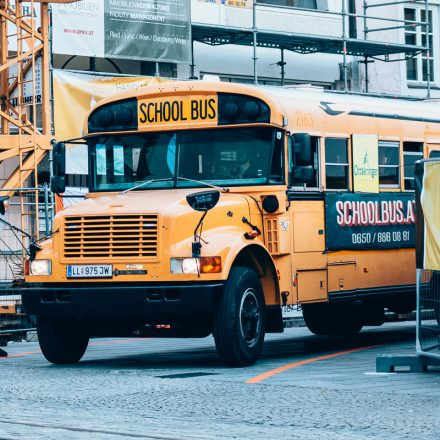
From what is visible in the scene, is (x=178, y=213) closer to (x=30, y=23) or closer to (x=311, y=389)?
(x=311, y=389)

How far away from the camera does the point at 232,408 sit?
11.3 meters

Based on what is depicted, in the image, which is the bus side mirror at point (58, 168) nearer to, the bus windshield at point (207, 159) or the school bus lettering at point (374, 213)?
the bus windshield at point (207, 159)

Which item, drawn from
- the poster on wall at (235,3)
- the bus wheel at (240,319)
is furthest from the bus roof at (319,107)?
the poster on wall at (235,3)

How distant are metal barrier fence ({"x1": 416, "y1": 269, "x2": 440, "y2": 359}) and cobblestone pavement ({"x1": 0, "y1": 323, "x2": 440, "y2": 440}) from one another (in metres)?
0.45

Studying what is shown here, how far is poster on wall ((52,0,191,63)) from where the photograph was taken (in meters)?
26.5

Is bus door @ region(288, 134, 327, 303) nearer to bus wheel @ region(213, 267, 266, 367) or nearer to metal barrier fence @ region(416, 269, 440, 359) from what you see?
bus wheel @ region(213, 267, 266, 367)

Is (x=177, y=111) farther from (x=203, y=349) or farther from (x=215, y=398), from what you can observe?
(x=215, y=398)

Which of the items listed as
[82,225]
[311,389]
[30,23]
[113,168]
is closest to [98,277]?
[82,225]

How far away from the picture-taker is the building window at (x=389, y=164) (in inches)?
698

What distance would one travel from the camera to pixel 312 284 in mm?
16141

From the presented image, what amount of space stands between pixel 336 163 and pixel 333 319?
3296 millimetres

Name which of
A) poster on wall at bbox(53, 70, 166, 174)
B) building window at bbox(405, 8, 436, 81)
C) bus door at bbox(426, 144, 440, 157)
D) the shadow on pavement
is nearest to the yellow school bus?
the shadow on pavement

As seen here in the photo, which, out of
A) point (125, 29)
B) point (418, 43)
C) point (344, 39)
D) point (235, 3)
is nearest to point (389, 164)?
point (125, 29)

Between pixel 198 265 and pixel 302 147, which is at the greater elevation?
pixel 302 147
